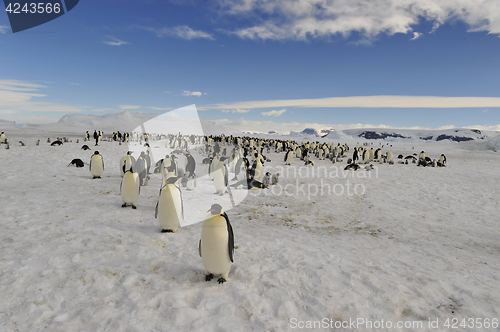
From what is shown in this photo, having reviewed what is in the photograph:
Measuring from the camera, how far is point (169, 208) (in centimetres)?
519

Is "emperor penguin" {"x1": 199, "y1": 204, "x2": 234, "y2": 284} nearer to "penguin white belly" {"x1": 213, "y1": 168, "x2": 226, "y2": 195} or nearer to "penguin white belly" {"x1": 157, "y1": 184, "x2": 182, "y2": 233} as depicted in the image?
"penguin white belly" {"x1": 157, "y1": 184, "x2": 182, "y2": 233}

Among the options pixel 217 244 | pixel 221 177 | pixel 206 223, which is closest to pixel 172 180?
pixel 206 223

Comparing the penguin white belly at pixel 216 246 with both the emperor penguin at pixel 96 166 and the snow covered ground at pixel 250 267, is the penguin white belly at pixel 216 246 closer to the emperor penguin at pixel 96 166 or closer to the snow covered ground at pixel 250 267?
the snow covered ground at pixel 250 267

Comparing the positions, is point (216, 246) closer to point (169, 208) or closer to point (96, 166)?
point (169, 208)

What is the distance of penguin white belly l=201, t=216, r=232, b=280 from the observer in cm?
359

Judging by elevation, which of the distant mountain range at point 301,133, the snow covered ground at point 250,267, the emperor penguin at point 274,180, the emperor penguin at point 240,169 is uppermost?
the distant mountain range at point 301,133

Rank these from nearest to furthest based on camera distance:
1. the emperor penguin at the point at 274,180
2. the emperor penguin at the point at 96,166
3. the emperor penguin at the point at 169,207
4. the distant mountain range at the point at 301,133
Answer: the emperor penguin at the point at 169,207, the emperor penguin at the point at 96,166, the emperor penguin at the point at 274,180, the distant mountain range at the point at 301,133

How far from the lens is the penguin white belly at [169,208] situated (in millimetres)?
5129

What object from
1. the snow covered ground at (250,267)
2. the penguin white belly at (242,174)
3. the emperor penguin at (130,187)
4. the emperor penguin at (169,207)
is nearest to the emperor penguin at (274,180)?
the penguin white belly at (242,174)

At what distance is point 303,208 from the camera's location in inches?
326

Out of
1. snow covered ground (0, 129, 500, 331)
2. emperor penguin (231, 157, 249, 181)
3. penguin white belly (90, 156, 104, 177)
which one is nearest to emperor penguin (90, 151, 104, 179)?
penguin white belly (90, 156, 104, 177)

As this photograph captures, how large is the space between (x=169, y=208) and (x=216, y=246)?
199 cm

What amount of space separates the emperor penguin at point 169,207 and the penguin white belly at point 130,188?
5.75 feet

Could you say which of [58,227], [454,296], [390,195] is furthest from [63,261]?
[390,195]
